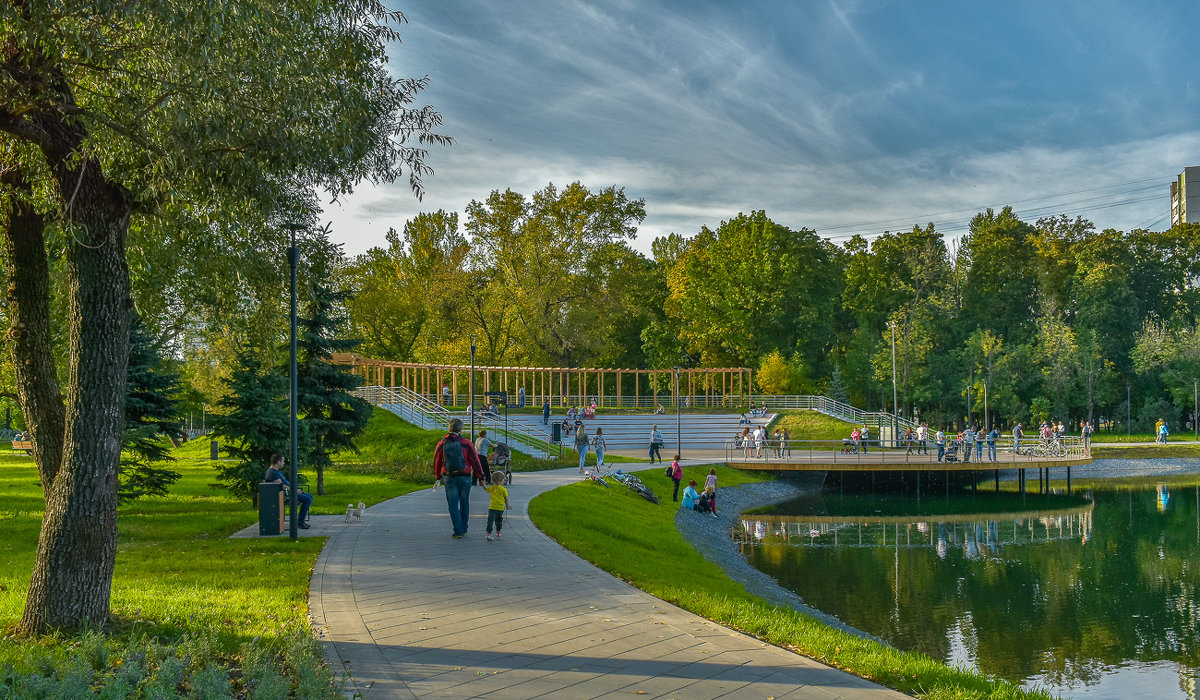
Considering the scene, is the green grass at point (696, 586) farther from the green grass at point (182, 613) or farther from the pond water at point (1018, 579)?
the green grass at point (182, 613)

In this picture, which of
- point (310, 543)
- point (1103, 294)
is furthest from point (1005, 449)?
point (310, 543)

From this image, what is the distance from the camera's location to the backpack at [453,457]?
13828mm

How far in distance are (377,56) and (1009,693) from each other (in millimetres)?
10253

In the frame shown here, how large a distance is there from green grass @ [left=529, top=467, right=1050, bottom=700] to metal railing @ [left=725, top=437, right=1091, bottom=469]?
12789mm

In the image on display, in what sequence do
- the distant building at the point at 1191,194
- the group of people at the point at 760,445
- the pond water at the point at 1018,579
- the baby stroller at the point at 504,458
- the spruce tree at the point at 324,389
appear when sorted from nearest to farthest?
the pond water at the point at 1018,579 → the spruce tree at the point at 324,389 → the baby stroller at the point at 504,458 → the group of people at the point at 760,445 → the distant building at the point at 1191,194

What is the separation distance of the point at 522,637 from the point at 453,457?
5.86m

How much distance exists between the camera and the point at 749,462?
36.2m

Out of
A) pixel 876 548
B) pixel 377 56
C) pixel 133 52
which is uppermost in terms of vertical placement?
pixel 377 56

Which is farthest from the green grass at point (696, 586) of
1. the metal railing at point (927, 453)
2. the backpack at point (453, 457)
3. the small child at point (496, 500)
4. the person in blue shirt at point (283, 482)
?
the metal railing at point (927, 453)

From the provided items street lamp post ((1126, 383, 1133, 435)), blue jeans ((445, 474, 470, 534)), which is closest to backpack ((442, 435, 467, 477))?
blue jeans ((445, 474, 470, 534))

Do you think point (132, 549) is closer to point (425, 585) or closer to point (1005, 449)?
point (425, 585)

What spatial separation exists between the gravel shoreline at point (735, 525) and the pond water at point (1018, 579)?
0.57m

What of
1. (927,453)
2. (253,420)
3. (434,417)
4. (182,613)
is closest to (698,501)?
(253,420)

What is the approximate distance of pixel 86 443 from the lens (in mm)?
7758
